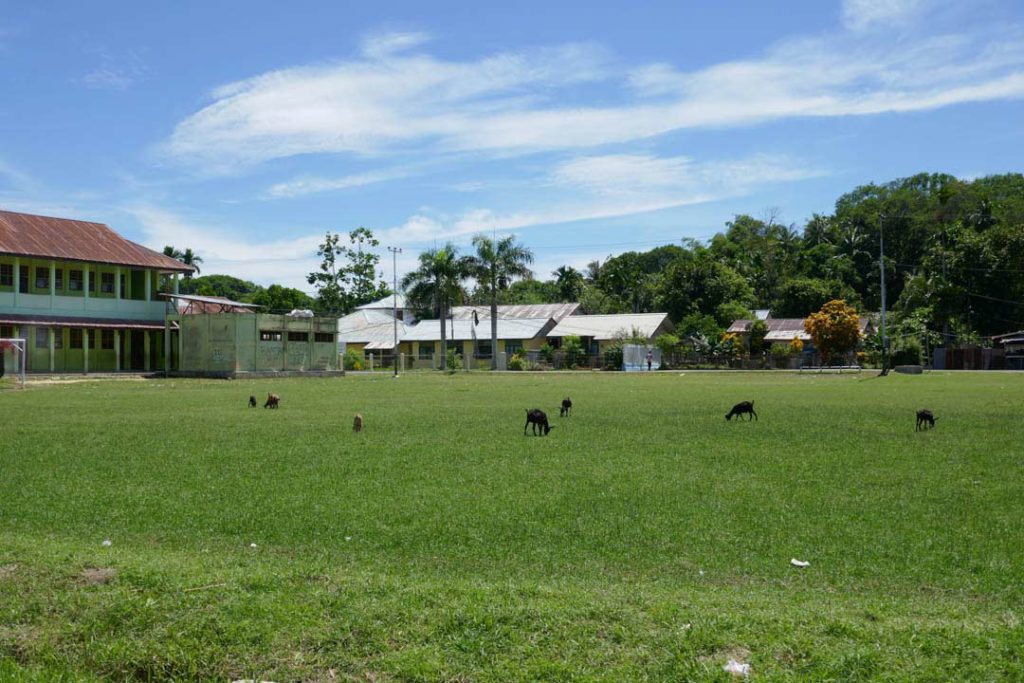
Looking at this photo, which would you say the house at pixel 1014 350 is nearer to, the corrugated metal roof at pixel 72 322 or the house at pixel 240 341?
the house at pixel 240 341

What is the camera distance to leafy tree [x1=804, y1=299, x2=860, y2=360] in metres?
69.9

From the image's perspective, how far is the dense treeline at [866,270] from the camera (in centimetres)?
7731

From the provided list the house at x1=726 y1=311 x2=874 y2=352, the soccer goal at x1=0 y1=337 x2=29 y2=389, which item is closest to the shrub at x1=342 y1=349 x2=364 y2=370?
the soccer goal at x1=0 y1=337 x2=29 y2=389

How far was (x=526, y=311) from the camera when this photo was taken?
3853 inches

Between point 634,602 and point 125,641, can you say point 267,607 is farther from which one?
point 634,602

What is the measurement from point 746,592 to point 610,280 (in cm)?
11012

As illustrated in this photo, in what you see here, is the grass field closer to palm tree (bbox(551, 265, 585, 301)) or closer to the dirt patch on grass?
the dirt patch on grass

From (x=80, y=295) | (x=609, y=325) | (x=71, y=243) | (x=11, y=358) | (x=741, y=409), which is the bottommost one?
(x=741, y=409)

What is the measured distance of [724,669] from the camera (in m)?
5.23

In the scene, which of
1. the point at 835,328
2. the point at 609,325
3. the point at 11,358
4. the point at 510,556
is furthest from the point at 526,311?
the point at 510,556

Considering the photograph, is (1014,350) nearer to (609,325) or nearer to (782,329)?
(782,329)

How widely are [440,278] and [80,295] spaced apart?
3334 centimetres

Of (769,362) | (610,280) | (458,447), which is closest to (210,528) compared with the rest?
(458,447)

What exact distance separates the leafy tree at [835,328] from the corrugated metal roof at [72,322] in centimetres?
4884
